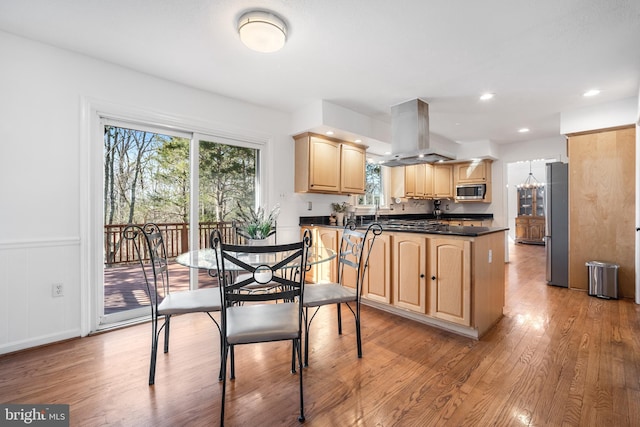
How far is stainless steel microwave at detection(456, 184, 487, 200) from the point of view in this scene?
5.78 meters

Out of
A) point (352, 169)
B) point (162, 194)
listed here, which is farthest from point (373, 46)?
point (162, 194)

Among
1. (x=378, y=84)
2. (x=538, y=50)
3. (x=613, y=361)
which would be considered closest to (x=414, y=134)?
(x=378, y=84)

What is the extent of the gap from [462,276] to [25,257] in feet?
11.4

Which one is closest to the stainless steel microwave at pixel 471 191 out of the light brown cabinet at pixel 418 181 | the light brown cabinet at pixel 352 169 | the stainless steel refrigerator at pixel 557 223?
the light brown cabinet at pixel 418 181

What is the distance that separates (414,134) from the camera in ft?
11.6

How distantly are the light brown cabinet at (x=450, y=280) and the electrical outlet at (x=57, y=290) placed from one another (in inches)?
124

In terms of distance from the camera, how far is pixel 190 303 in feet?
6.43

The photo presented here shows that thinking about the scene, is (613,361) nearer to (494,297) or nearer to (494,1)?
(494,297)

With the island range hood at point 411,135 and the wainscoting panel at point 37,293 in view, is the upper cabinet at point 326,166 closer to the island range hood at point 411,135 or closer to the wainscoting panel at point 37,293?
the island range hood at point 411,135

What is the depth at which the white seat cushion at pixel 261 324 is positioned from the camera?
5.10ft

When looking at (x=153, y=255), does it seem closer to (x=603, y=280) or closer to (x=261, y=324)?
(x=261, y=324)

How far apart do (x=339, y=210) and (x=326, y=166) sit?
0.78 meters

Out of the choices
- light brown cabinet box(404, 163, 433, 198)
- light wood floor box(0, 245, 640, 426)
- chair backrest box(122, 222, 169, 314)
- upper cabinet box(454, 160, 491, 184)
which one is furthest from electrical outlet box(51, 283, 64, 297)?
upper cabinet box(454, 160, 491, 184)

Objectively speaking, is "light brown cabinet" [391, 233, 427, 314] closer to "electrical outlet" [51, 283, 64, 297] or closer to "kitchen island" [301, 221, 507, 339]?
"kitchen island" [301, 221, 507, 339]
